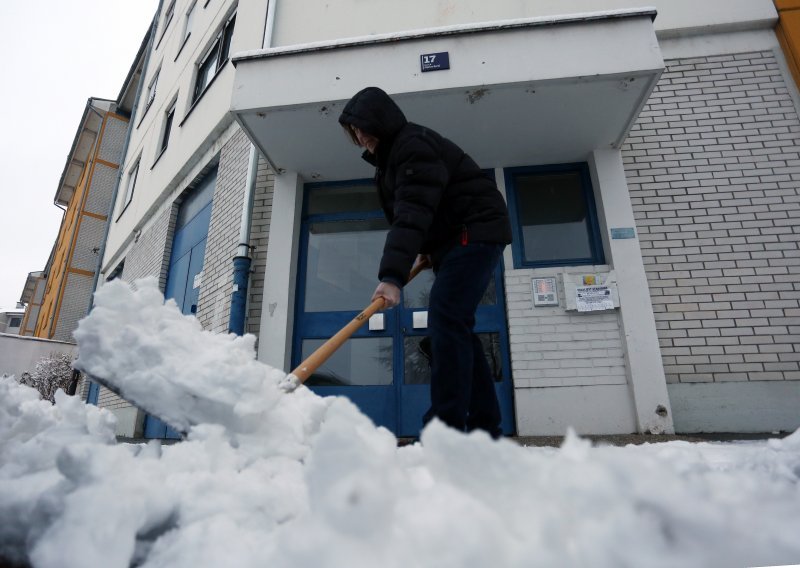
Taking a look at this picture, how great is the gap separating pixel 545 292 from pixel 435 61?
2093 millimetres

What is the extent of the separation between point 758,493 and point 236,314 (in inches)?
150

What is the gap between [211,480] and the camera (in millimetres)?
865

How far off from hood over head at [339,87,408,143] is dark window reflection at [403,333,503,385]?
2116 millimetres

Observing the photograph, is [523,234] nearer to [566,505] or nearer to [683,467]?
[683,467]

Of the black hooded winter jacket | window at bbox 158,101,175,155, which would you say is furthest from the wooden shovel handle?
window at bbox 158,101,175,155

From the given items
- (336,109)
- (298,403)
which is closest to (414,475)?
(298,403)

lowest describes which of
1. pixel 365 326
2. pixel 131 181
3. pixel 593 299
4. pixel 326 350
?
pixel 326 350

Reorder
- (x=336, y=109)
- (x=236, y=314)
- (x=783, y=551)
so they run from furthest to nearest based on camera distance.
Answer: (x=236, y=314), (x=336, y=109), (x=783, y=551)

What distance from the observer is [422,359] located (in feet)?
12.4

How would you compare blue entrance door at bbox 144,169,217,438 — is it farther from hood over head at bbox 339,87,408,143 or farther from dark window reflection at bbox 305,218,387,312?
hood over head at bbox 339,87,408,143

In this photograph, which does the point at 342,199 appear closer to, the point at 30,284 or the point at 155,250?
the point at 155,250

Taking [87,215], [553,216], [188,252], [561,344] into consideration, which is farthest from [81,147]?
[561,344]

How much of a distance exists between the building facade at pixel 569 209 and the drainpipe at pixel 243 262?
0.14ft

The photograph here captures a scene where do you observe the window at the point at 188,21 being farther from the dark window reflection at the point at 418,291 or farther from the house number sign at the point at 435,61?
the dark window reflection at the point at 418,291
